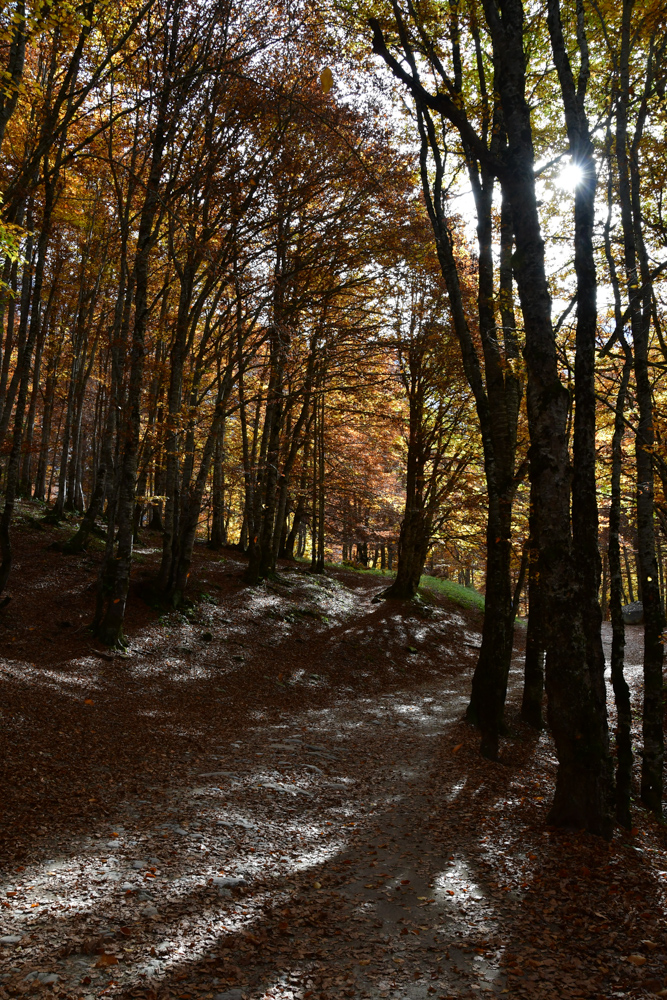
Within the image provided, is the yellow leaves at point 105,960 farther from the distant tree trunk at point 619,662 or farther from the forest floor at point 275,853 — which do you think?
the distant tree trunk at point 619,662

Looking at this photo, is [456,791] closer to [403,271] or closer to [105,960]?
[105,960]

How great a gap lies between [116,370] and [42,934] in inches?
364

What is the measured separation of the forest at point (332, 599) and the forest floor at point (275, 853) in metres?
0.03

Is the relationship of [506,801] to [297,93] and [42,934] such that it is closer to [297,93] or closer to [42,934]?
[42,934]

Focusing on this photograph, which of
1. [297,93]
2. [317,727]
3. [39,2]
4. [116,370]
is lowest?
[317,727]

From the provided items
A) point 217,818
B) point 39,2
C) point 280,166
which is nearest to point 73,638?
point 217,818

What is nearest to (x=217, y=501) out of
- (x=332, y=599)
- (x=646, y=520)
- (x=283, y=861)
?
(x=332, y=599)

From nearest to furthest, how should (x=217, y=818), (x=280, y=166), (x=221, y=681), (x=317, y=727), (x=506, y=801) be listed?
(x=217, y=818), (x=506, y=801), (x=317, y=727), (x=221, y=681), (x=280, y=166)

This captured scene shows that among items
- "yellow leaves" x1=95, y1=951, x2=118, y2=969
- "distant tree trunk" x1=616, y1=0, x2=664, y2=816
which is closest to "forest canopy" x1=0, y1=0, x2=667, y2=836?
"distant tree trunk" x1=616, y1=0, x2=664, y2=816

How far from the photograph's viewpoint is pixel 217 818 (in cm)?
516

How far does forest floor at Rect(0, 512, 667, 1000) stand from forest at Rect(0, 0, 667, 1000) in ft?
0.10

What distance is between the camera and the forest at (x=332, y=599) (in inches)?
148

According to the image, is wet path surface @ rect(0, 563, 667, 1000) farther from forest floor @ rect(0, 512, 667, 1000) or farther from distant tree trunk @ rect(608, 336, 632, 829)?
distant tree trunk @ rect(608, 336, 632, 829)

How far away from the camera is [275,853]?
186 inches
